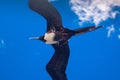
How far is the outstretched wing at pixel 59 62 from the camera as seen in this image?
2.43 m

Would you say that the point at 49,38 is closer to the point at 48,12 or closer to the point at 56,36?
the point at 56,36

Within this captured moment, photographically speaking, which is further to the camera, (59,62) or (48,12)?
(59,62)

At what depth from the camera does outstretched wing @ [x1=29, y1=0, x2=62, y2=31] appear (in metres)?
2.32

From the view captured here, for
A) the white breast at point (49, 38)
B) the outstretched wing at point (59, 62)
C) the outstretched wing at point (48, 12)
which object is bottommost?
the outstretched wing at point (59, 62)

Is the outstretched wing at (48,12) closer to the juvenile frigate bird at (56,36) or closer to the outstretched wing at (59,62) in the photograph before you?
the juvenile frigate bird at (56,36)

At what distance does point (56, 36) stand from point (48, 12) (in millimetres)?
153

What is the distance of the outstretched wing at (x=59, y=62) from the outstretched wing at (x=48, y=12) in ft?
0.47

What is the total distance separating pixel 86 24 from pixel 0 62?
0.61m

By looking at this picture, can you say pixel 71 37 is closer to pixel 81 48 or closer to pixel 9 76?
pixel 81 48

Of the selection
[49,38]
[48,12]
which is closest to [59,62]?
[49,38]

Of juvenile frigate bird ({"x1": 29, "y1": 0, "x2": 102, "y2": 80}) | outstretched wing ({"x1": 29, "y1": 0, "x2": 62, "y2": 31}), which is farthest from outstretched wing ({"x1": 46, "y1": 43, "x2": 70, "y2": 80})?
outstretched wing ({"x1": 29, "y1": 0, "x2": 62, "y2": 31})

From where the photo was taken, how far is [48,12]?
234 centimetres

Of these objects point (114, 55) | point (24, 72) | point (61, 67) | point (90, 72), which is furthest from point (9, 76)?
point (114, 55)

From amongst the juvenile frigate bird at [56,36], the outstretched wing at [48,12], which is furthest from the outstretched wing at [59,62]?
the outstretched wing at [48,12]
